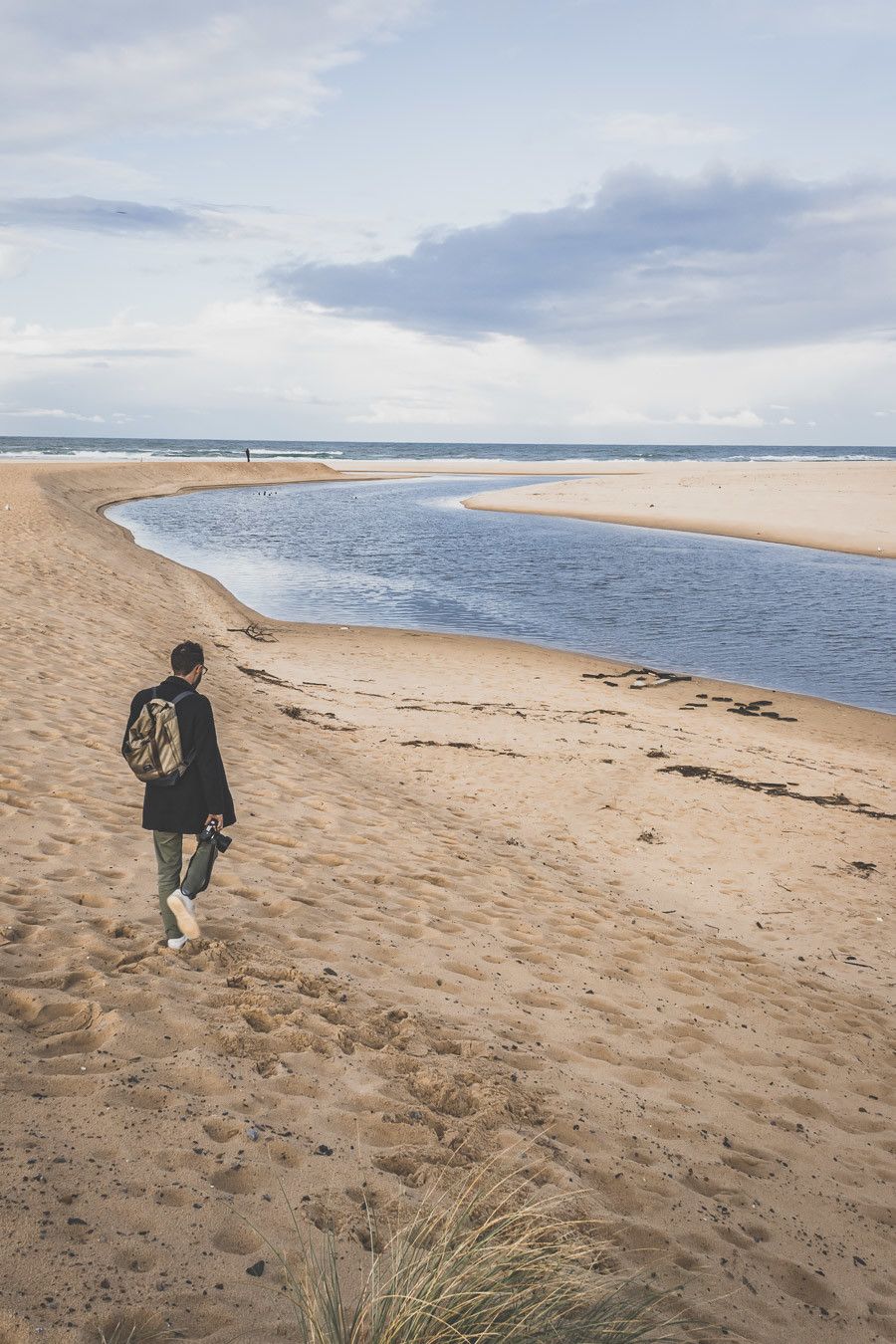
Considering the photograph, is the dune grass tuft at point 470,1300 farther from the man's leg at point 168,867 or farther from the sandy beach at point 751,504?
the sandy beach at point 751,504

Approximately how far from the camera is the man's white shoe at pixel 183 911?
517 centimetres

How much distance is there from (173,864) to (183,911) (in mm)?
277

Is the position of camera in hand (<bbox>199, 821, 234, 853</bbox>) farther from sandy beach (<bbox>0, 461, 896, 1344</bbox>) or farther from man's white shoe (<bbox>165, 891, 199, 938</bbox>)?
sandy beach (<bbox>0, 461, 896, 1344</bbox>)

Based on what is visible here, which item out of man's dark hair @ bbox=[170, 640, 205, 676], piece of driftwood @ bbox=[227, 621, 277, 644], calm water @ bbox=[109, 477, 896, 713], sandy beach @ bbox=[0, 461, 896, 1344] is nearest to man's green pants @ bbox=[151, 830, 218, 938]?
→ sandy beach @ bbox=[0, 461, 896, 1344]

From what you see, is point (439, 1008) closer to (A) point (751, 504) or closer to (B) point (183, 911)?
(B) point (183, 911)

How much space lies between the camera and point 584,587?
2731cm

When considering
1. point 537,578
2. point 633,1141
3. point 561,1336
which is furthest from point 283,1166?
point 537,578

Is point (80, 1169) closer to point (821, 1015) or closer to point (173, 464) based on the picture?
point (821, 1015)

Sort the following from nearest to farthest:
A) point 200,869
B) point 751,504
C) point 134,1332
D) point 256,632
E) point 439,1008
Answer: point 134,1332, point 200,869, point 439,1008, point 256,632, point 751,504

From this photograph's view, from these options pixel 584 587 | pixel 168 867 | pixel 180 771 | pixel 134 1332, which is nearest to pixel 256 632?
pixel 584 587

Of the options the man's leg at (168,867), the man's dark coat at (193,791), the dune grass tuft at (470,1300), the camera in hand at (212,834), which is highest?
the man's dark coat at (193,791)

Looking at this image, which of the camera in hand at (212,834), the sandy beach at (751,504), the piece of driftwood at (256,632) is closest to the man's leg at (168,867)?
the camera in hand at (212,834)

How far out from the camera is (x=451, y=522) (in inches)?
1847

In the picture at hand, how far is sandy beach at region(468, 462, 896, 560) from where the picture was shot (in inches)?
1523
